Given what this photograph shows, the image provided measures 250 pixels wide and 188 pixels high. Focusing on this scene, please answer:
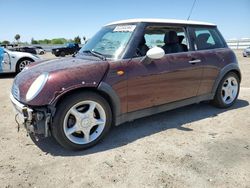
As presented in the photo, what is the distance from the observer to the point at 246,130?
4.09 meters

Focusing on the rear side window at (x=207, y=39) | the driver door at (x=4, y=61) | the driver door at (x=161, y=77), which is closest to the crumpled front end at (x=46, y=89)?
the driver door at (x=161, y=77)

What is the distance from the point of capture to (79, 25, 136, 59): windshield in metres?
3.78

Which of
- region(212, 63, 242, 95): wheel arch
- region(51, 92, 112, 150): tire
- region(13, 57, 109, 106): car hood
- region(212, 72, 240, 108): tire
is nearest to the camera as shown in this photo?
region(13, 57, 109, 106): car hood

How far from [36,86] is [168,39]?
2.38 meters

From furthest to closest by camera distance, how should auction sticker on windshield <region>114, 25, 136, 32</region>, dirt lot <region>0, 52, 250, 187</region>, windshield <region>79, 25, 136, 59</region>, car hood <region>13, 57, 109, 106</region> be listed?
1. auction sticker on windshield <region>114, 25, 136, 32</region>
2. windshield <region>79, 25, 136, 59</region>
3. car hood <region>13, 57, 109, 106</region>
4. dirt lot <region>0, 52, 250, 187</region>

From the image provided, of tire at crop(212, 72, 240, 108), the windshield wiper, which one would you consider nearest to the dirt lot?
tire at crop(212, 72, 240, 108)

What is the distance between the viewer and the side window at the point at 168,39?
424 cm

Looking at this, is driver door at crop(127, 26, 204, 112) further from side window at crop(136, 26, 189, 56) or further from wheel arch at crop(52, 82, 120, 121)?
wheel arch at crop(52, 82, 120, 121)

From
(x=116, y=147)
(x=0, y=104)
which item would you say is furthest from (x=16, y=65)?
(x=116, y=147)

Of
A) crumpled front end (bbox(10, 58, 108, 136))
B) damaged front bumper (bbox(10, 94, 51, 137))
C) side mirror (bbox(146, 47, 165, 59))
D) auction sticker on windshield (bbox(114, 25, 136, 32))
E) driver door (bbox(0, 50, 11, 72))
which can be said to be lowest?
driver door (bbox(0, 50, 11, 72))

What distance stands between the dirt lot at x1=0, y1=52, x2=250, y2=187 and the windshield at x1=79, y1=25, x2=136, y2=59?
124 cm

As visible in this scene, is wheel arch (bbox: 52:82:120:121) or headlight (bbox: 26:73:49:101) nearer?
headlight (bbox: 26:73:49:101)

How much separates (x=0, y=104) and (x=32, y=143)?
2621mm

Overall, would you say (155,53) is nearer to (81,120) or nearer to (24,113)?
(81,120)
